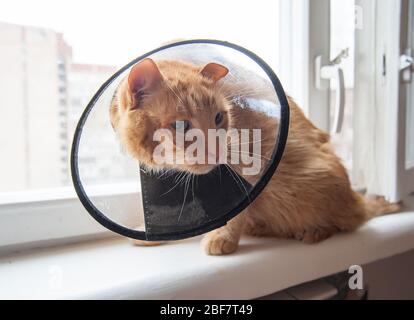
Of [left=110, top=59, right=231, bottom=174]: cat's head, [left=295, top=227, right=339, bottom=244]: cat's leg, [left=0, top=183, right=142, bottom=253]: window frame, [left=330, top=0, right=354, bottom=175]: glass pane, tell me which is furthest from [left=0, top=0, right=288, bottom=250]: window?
[left=330, top=0, right=354, bottom=175]: glass pane

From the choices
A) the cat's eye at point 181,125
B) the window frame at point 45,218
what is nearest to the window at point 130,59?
the window frame at point 45,218

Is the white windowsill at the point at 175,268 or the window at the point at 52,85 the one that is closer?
the white windowsill at the point at 175,268

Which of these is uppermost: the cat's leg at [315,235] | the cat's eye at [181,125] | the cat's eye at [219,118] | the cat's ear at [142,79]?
the cat's ear at [142,79]

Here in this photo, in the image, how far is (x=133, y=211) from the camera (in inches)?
18.2

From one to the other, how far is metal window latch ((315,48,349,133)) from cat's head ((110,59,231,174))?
0.43 m

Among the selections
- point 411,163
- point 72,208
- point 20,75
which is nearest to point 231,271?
point 72,208

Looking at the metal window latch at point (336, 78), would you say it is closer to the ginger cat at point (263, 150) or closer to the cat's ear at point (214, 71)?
the ginger cat at point (263, 150)

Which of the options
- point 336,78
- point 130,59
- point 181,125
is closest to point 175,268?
point 181,125

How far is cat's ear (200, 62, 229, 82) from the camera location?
1.44 ft

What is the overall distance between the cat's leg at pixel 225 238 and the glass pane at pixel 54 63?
6.9 inches

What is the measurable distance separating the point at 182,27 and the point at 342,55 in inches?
17.1

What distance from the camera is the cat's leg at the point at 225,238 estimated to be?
20.3 inches

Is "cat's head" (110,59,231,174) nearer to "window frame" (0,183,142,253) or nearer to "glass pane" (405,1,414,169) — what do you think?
"window frame" (0,183,142,253)
